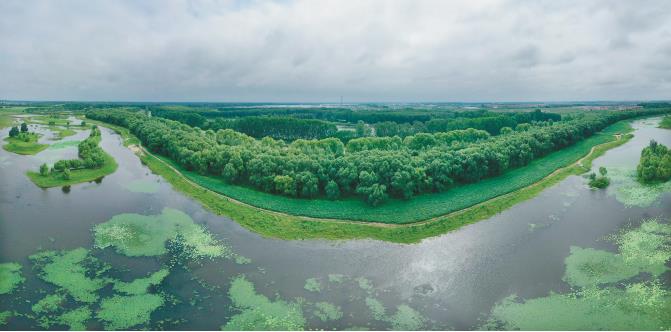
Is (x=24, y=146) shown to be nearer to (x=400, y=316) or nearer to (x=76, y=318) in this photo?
(x=76, y=318)

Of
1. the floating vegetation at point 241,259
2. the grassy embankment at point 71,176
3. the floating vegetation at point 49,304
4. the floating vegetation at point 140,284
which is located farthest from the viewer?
the grassy embankment at point 71,176

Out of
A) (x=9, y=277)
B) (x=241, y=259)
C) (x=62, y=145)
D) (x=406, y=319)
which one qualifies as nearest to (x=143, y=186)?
(x=9, y=277)

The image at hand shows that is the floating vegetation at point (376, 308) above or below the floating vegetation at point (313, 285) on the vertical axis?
below

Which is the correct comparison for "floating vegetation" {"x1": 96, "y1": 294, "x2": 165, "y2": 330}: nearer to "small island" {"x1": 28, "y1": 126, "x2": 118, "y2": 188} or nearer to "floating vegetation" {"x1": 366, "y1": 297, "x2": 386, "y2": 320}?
"floating vegetation" {"x1": 366, "y1": 297, "x2": 386, "y2": 320}

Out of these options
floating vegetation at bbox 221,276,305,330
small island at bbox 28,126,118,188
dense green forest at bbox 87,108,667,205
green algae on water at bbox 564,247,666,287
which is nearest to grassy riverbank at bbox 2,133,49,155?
small island at bbox 28,126,118,188

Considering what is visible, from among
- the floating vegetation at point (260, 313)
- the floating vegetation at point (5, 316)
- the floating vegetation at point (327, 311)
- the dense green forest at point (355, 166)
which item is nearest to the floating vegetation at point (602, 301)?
the floating vegetation at point (327, 311)

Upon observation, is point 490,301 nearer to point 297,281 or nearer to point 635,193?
point 297,281

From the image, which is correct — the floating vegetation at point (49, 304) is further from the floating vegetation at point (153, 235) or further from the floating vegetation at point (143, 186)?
the floating vegetation at point (143, 186)
